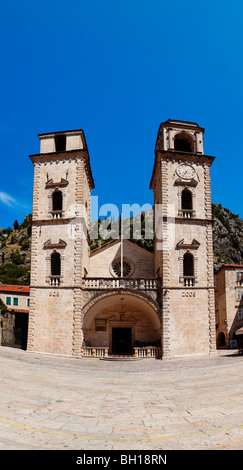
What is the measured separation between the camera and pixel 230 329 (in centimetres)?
3247

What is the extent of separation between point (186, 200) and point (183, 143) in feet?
16.3

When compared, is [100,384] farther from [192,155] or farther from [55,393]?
[192,155]

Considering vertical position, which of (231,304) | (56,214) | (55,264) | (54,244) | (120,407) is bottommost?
(120,407)

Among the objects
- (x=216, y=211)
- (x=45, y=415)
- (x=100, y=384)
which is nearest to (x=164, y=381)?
(x=100, y=384)

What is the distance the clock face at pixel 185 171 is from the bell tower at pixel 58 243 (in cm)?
717

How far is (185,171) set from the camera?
26000 mm

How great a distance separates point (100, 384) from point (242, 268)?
77.2ft

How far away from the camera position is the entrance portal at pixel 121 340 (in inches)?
1035

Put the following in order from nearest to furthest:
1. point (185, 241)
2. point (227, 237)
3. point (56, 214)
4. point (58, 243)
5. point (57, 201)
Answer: point (58, 243), point (185, 241), point (56, 214), point (57, 201), point (227, 237)

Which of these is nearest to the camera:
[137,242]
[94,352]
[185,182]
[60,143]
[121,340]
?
[94,352]

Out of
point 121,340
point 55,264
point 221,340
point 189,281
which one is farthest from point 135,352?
point 221,340

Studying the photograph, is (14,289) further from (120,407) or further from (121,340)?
(120,407)

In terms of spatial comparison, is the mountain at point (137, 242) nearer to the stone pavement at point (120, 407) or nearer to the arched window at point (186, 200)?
the arched window at point (186, 200)

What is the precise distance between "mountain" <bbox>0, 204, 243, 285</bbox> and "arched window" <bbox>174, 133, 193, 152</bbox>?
3638 cm
